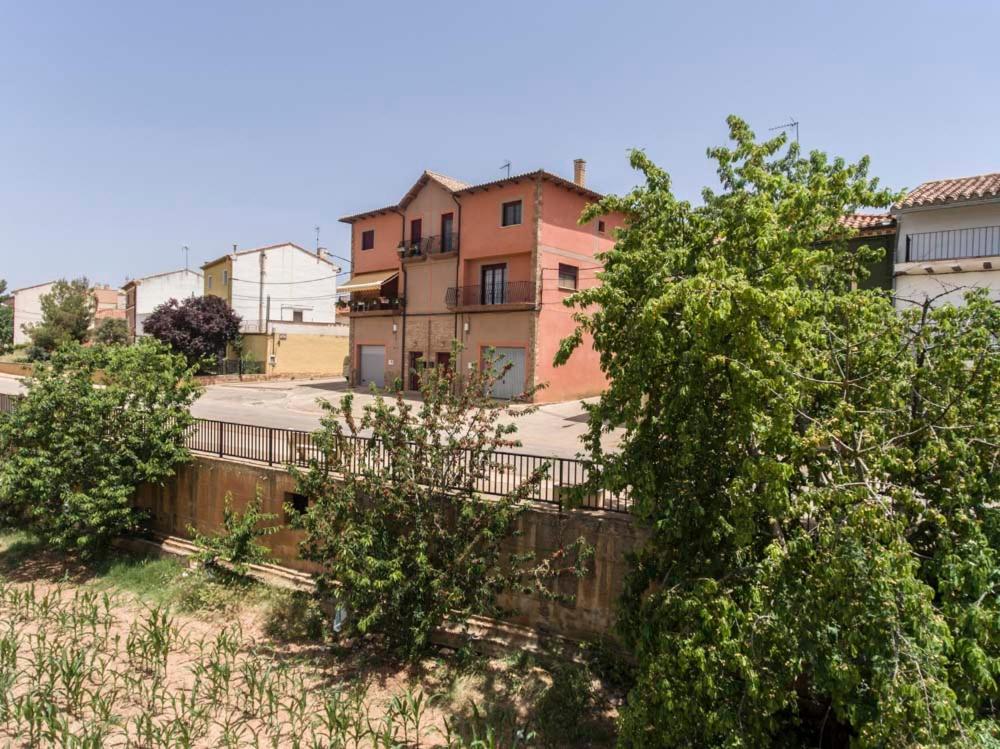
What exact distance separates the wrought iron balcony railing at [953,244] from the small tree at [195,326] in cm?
3093

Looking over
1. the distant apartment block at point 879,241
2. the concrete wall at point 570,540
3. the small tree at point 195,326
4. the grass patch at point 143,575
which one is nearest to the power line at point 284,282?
the small tree at point 195,326

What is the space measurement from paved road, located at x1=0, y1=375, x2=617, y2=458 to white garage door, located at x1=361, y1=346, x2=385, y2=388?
126 centimetres

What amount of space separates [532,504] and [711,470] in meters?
4.33

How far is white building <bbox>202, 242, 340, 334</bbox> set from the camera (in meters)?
38.7

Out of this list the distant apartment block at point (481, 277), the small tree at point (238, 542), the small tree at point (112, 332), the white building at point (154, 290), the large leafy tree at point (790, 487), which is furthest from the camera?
the white building at point (154, 290)

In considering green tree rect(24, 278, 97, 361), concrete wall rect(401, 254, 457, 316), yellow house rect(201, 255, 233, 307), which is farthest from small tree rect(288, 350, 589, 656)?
green tree rect(24, 278, 97, 361)

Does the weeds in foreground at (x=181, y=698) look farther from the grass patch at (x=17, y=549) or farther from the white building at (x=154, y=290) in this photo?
the white building at (x=154, y=290)

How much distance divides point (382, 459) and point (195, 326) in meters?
26.8

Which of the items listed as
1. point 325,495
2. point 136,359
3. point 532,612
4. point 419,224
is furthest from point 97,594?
point 419,224

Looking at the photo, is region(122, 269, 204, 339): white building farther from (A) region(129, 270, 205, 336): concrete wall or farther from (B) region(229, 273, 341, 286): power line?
(B) region(229, 273, 341, 286): power line

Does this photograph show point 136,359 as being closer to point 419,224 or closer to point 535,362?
point 535,362

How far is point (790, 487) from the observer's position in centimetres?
653

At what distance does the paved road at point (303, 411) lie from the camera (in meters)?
16.6

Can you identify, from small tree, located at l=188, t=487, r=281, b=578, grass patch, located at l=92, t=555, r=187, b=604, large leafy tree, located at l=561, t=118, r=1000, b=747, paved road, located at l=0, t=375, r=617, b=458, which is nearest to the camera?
large leafy tree, located at l=561, t=118, r=1000, b=747
